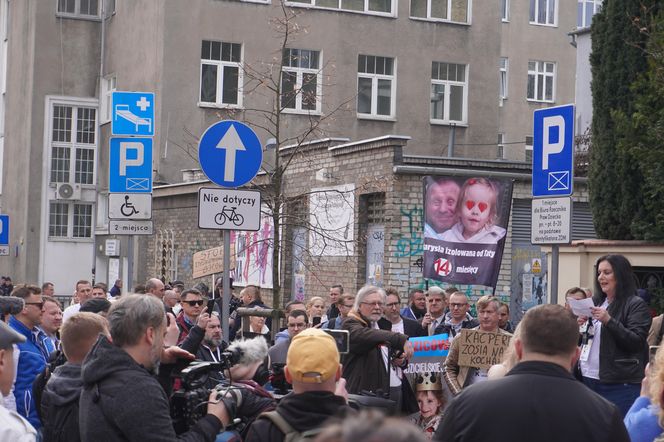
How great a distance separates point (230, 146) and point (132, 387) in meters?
6.10

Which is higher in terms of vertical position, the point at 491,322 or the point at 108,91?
the point at 108,91

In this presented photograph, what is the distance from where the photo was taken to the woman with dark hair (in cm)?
1003

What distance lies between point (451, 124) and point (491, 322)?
92.0 feet

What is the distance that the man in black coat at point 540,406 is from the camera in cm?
491

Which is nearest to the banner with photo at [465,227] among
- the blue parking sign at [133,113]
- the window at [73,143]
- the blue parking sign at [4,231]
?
the blue parking sign at [133,113]

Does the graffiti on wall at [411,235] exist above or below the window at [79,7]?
below

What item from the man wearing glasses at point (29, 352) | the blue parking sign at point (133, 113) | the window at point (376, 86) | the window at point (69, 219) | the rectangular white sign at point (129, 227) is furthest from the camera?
the window at point (69, 219)

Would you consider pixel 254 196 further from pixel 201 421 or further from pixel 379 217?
pixel 379 217

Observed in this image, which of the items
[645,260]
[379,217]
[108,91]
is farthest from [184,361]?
[108,91]

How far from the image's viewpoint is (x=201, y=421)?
18.0 ft

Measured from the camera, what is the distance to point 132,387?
211 inches

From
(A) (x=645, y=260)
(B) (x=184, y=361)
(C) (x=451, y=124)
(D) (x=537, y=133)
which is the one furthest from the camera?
(C) (x=451, y=124)

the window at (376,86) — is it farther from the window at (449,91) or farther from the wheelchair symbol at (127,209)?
the wheelchair symbol at (127,209)

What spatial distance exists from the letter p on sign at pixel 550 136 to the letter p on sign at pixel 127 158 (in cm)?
524
